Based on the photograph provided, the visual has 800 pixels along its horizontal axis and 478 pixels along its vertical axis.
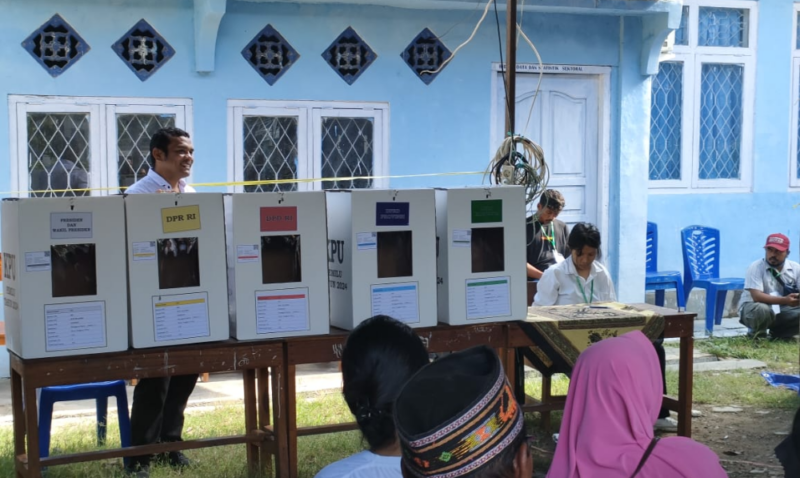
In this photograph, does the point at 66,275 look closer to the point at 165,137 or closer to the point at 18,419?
the point at 18,419

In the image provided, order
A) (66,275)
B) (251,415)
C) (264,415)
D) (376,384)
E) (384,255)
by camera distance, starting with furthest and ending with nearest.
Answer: (251,415), (264,415), (384,255), (66,275), (376,384)

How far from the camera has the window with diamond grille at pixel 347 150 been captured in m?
7.69

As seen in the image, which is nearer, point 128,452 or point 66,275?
point 66,275

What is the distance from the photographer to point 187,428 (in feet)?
18.7

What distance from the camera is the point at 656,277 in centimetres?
870

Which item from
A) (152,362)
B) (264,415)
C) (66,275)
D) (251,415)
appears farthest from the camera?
(251,415)

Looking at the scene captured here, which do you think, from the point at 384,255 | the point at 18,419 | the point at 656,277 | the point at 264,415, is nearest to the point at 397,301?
the point at 384,255

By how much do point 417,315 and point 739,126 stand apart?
21.6 feet

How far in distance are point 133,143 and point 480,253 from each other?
3.97 m

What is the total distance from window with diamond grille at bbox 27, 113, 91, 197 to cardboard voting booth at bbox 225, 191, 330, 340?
140 inches

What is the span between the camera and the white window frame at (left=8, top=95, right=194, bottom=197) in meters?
6.84

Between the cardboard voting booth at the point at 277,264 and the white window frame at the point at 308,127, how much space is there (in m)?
3.51

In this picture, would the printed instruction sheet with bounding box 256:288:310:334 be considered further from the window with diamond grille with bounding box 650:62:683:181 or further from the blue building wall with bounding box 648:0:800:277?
the window with diamond grille with bounding box 650:62:683:181

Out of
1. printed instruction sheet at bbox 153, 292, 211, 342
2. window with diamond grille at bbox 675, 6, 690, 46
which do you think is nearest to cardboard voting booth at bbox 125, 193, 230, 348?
printed instruction sheet at bbox 153, 292, 211, 342
